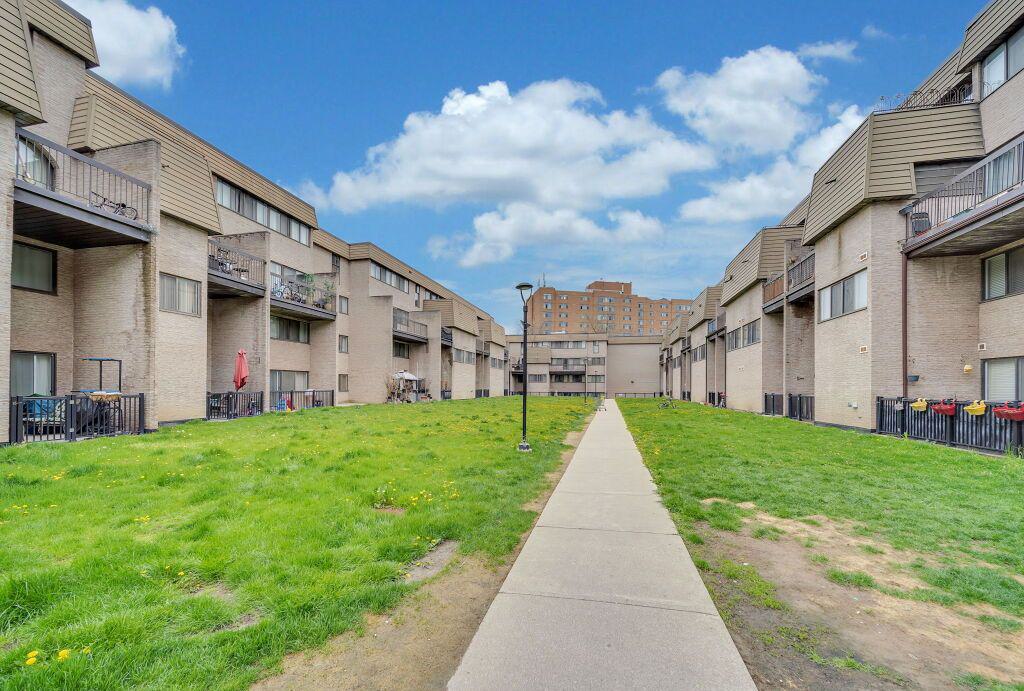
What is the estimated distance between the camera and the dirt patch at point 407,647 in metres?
2.99

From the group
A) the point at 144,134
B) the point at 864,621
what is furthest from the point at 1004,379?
the point at 144,134

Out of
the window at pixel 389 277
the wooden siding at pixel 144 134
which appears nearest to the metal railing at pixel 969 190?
the wooden siding at pixel 144 134

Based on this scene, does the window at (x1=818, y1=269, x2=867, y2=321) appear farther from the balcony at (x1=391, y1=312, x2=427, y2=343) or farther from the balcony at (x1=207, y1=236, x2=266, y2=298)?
the balcony at (x1=391, y1=312, x2=427, y2=343)

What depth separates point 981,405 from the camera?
11648 millimetres

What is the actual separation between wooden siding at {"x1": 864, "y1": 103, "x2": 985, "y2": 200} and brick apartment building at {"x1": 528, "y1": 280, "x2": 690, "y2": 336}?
328ft

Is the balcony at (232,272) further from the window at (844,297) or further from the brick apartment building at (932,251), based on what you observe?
the window at (844,297)

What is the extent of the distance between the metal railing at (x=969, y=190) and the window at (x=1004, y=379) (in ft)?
14.3

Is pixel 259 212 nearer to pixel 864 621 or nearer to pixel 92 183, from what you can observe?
pixel 92 183

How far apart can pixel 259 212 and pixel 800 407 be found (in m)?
29.6

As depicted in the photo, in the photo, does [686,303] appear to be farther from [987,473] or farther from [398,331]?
[987,473]

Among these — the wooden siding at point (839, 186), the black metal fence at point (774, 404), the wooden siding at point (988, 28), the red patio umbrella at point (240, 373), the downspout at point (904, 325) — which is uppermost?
the wooden siding at point (988, 28)

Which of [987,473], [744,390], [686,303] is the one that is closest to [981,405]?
[987,473]

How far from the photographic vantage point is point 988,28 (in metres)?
14.7

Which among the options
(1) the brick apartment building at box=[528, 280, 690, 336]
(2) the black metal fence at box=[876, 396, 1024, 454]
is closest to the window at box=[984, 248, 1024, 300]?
(2) the black metal fence at box=[876, 396, 1024, 454]
